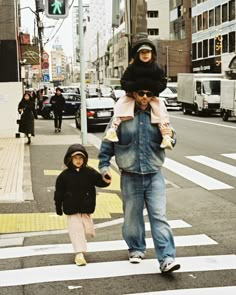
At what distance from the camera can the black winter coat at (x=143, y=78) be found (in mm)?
5207

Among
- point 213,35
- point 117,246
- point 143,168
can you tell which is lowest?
point 117,246

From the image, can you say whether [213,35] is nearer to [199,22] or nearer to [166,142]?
[199,22]

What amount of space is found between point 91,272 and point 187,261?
3.37ft

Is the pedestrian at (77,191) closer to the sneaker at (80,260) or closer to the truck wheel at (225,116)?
the sneaker at (80,260)

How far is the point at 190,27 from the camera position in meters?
74.4

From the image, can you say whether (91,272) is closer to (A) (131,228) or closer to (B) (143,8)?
(A) (131,228)

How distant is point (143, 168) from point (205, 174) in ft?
23.6

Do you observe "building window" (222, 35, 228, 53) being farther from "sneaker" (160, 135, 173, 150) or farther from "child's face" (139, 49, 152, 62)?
"sneaker" (160, 135, 173, 150)

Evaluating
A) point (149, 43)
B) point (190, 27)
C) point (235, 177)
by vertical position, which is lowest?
point (235, 177)

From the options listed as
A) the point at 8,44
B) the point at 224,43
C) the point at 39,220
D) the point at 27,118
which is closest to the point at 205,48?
the point at 224,43

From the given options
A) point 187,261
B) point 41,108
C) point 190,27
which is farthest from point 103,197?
point 190,27

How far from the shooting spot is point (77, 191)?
5.73 m

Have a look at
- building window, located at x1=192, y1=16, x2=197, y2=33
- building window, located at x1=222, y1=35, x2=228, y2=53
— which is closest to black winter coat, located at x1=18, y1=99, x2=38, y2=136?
building window, located at x1=222, y1=35, x2=228, y2=53

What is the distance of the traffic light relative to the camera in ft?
50.7
